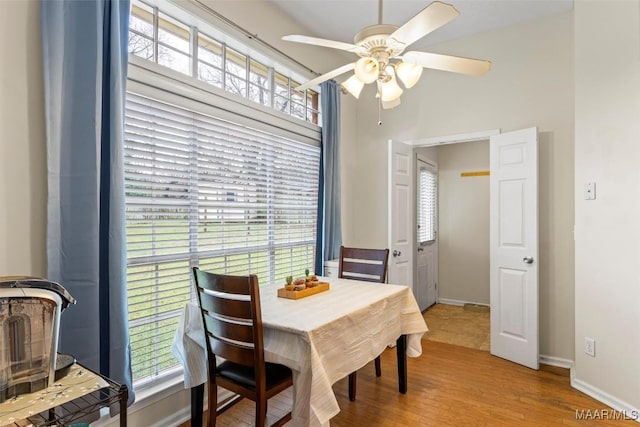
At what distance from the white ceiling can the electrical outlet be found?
2.76 meters

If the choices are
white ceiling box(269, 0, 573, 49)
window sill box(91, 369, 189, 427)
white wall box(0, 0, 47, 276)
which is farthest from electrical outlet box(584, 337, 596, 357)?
white wall box(0, 0, 47, 276)

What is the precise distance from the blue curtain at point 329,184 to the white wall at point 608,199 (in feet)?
6.78

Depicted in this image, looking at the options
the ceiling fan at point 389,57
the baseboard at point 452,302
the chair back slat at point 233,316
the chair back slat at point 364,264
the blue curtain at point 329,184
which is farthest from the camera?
the baseboard at point 452,302

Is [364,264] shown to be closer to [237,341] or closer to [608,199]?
[237,341]

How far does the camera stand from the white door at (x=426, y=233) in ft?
14.7

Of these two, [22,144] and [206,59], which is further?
[206,59]

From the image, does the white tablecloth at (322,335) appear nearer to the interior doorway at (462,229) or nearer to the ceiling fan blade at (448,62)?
the ceiling fan blade at (448,62)

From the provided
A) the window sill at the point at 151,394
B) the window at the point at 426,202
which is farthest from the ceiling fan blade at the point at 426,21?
the window at the point at 426,202

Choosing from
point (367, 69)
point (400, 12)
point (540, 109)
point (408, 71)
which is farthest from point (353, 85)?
point (540, 109)

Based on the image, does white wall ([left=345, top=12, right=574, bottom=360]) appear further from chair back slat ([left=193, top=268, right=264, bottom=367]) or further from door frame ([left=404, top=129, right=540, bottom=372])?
chair back slat ([left=193, top=268, right=264, bottom=367])

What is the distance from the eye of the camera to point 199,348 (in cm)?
195

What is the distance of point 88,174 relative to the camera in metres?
1.66

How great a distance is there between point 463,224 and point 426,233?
71 cm

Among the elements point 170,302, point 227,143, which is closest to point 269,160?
point 227,143
